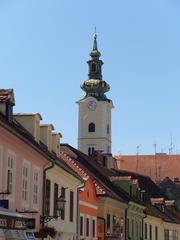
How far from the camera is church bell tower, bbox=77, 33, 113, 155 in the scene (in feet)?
355

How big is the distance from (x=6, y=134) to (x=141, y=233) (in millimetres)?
30773

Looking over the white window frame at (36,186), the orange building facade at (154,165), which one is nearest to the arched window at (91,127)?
the orange building facade at (154,165)

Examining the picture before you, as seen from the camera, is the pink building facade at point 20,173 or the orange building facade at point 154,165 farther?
the orange building facade at point 154,165

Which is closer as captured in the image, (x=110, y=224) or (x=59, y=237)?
(x=59, y=237)

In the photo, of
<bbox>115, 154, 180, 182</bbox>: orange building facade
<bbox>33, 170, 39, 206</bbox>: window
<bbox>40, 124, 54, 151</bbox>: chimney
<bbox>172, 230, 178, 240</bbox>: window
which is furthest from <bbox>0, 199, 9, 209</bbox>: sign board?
<bbox>115, 154, 180, 182</bbox>: orange building facade

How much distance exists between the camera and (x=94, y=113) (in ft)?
364

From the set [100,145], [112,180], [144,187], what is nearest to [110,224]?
[112,180]

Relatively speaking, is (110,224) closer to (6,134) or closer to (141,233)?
(141,233)

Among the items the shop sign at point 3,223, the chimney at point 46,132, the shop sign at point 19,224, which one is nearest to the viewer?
the shop sign at point 3,223

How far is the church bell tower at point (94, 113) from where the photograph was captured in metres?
108

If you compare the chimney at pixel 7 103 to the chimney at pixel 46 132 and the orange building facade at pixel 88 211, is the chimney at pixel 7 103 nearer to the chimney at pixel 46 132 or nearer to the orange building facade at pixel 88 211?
the chimney at pixel 46 132

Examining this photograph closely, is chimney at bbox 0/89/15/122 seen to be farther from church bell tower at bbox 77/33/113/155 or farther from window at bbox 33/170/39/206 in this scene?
church bell tower at bbox 77/33/113/155

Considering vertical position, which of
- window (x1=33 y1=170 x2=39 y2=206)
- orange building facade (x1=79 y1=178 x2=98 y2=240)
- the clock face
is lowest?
orange building facade (x1=79 y1=178 x2=98 y2=240)

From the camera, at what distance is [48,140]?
2802 centimetres
